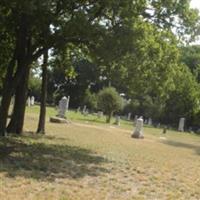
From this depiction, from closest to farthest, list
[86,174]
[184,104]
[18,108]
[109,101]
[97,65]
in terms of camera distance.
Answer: [86,174] → [97,65] → [18,108] → [109,101] → [184,104]

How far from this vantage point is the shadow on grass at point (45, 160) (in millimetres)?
12305

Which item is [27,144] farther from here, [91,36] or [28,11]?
[28,11]

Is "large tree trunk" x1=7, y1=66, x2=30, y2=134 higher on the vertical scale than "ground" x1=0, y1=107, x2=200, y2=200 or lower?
higher

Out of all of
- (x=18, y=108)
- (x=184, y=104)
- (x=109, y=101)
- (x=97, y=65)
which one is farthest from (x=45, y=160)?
(x=184, y=104)

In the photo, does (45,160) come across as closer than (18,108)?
Yes

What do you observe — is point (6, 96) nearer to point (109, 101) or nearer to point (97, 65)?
point (97, 65)

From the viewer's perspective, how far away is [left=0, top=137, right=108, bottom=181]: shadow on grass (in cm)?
1230

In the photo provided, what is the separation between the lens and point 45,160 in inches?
570

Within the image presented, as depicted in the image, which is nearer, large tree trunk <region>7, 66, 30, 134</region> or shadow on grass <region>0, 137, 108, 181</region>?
shadow on grass <region>0, 137, 108, 181</region>

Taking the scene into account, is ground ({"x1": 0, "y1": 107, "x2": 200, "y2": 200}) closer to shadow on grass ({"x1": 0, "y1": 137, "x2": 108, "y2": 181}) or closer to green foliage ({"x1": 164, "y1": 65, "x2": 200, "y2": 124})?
shadow on grass ({"x1": 0, "y1": 137, "x2": 108, "y2": 181})

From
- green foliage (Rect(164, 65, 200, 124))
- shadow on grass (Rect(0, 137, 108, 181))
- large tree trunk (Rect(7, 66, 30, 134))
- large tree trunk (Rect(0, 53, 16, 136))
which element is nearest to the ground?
shadow on grass (Rect(0, 137, 108, 181))

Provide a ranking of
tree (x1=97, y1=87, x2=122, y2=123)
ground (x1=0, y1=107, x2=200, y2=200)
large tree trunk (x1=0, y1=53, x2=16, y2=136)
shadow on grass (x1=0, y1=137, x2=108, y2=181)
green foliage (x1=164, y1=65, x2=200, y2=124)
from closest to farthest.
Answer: ground (x1=0, y1=107, x2=200, y2=200) < shadow on grass (x1=0, y1=137, x2=108, y2=181) < large tree trunk (x1=0, y1=53, x2=16, y2=136) < tree (x1=97, y1=87, x2=122, y2=123) < green foliage (x1=164, y1=65, x2=200, y2=124)

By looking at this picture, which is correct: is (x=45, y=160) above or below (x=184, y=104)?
below

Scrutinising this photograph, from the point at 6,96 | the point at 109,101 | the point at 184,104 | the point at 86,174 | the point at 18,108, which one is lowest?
the point at 86,174
